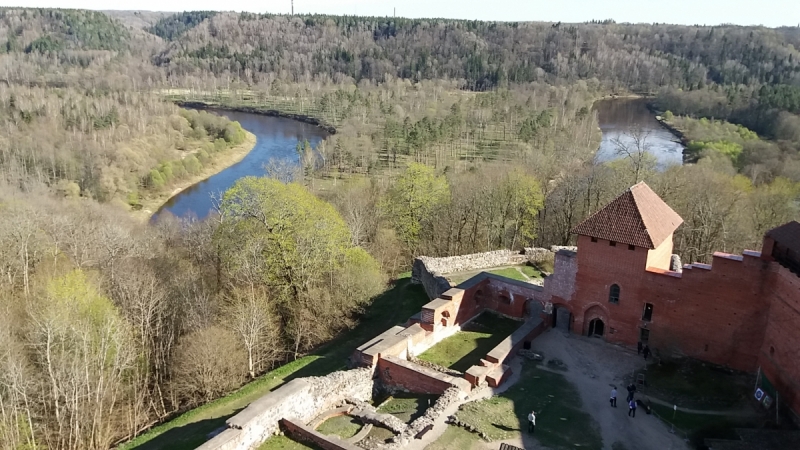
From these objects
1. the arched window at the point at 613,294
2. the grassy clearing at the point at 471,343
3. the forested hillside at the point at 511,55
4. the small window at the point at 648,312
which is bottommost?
the grassy clearing at the point at 471,343

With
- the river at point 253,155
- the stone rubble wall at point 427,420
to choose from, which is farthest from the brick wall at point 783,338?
the river at point 253,155

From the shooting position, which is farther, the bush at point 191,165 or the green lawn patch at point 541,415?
the bush at point 191,165

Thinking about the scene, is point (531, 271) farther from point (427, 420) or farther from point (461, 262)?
point (427, 420)

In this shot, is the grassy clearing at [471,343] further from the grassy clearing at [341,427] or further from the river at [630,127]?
the river at [630,127]

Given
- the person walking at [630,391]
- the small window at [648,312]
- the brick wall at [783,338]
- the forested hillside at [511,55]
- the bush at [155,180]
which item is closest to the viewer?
the brick wall at [783,338]

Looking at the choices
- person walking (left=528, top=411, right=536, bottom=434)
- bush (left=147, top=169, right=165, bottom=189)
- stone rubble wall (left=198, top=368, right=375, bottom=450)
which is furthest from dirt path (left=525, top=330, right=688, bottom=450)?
bush (left=147, top=169, right=165, bottom=189)

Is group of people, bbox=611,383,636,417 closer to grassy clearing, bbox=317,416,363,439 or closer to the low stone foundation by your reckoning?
grassy clearing, bbox=317,416,363,439

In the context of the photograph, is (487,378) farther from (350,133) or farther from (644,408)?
(350,133)
